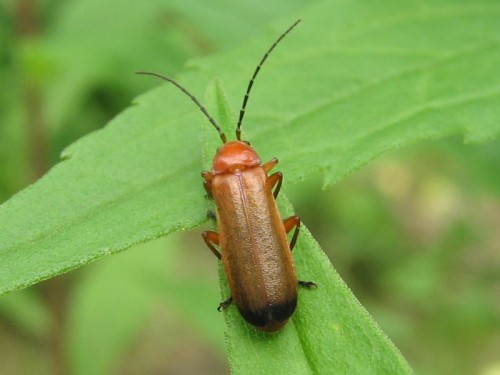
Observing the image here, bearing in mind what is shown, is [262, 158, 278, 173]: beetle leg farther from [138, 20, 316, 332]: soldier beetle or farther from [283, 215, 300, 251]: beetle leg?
A: [283, 215, 300, 251]: beetle leg

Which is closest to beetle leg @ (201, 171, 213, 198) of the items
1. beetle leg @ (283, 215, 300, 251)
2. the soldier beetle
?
the soldier beetle

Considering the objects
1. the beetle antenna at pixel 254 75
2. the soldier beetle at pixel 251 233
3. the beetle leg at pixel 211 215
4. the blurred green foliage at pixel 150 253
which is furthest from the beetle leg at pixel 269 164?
the blurred green foliage at pixel 150 253

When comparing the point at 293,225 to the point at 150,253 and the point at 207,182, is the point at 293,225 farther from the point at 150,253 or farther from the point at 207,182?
the point at 150,253

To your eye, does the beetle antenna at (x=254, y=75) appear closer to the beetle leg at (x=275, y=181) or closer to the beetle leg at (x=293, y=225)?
the beetle leg at (x=275, y=181)

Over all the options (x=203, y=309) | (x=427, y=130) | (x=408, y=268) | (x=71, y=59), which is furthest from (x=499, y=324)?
(x=71, y=59)

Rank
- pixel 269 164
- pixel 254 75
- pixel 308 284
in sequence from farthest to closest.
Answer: pixel 254 75
pixel 269 164
pixel 308 284

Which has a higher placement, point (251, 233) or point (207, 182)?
point (207, 182)

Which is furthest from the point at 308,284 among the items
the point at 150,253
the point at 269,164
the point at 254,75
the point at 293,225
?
the point at 150,253
